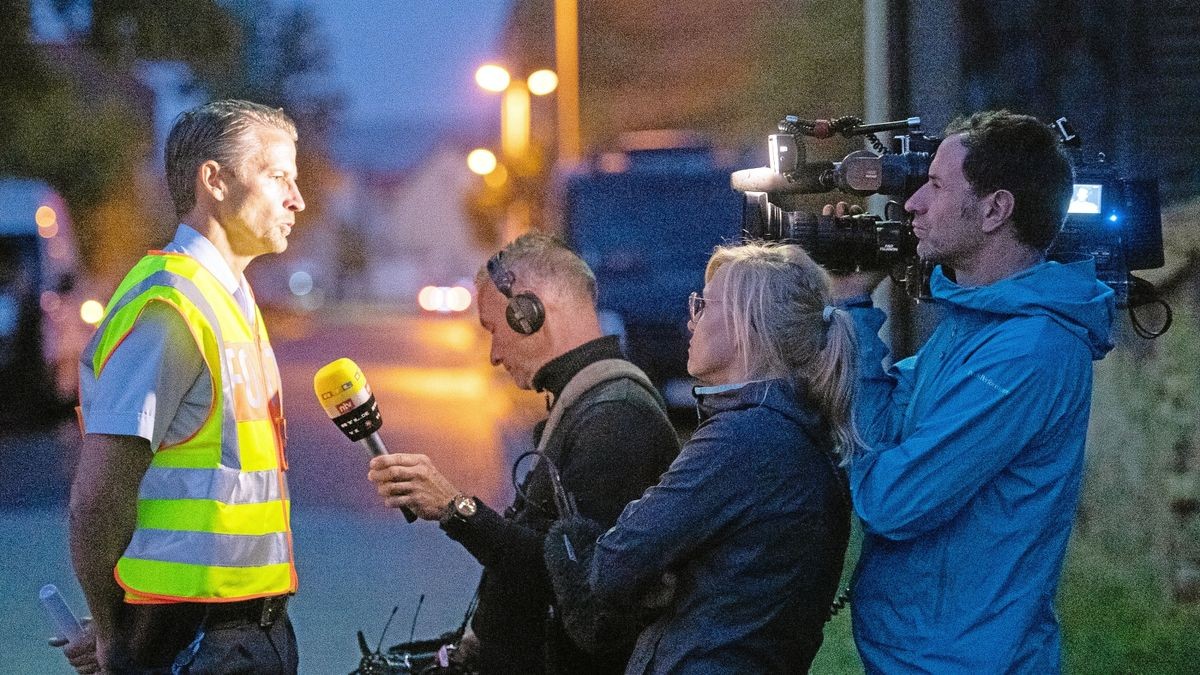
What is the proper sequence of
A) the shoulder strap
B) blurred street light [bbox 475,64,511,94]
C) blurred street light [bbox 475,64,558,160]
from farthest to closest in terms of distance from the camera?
blurred street light [bbox 475,64,558,160] → blurred street light [bbox 475,64,511,94] → the shoulder strap

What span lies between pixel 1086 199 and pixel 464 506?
5.48ft

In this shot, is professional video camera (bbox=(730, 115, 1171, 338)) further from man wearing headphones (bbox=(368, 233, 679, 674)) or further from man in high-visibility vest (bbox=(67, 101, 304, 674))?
man in high-visibility vest (bbox=(67, 101, 304, 674))

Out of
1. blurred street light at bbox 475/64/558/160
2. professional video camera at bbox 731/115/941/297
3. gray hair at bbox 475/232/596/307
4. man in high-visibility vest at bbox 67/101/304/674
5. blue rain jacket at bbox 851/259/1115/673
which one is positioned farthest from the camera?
A: blurred street light at bbox 475/64/558/160

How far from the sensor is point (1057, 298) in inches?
113

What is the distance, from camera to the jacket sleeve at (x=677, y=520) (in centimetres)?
266

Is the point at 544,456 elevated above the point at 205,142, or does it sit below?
below

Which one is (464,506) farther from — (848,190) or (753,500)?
(848,190)

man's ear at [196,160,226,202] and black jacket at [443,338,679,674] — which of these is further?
black jacket at [443,338,679,674]

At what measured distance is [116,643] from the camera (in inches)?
118


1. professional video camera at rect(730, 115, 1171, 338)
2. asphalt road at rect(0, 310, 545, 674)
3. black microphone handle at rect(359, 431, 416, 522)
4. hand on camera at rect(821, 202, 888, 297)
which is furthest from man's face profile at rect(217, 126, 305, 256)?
asphalt road at rect(0, 310, 545, 674)

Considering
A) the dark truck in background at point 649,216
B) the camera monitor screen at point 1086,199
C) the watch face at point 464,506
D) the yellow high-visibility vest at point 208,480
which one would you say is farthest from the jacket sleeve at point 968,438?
the dark truck in background at point 649,216

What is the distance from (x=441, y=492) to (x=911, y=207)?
1.25 meters

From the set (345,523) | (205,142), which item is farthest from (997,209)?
(345,523)

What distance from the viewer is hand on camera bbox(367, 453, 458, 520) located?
10.4 feet
